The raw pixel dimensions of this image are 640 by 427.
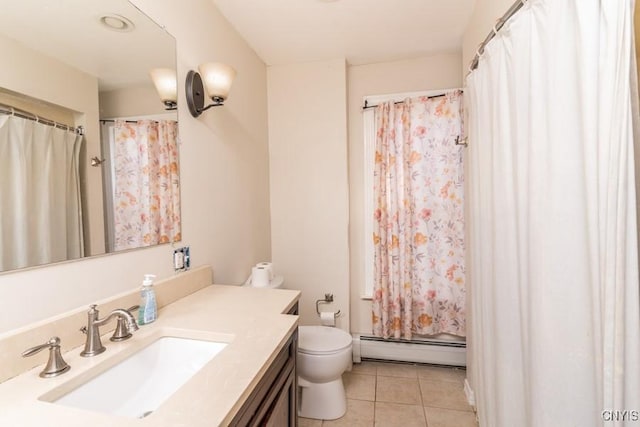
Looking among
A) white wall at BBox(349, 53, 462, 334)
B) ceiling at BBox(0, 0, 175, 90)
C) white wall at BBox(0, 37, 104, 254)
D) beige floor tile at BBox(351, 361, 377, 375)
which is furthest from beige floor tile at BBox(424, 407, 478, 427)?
ceiling at BBox(0, 0, 175, 90)

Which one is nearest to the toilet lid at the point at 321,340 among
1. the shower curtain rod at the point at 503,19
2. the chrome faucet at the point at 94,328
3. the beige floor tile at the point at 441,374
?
the beige floor tile at the point at 441,374

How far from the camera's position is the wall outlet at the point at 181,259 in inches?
53.8

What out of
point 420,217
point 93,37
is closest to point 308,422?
point 420,217

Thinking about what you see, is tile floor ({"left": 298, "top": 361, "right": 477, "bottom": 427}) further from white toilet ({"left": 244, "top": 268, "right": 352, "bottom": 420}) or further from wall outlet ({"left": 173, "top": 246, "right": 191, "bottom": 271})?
wall outlet ({"left": 173, "top": 246, "right": 191, "bottom": 271})

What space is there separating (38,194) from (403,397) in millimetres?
2256

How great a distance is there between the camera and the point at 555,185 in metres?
0.81

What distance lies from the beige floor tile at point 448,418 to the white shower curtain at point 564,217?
65cm

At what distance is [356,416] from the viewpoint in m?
1.83

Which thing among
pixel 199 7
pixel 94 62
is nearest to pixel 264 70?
pixel 199 7

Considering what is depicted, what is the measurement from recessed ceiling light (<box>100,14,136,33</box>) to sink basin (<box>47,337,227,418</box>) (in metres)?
1.18

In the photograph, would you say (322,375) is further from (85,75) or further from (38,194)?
(85,75)

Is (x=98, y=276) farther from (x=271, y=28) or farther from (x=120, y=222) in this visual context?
(x=271, y=28)

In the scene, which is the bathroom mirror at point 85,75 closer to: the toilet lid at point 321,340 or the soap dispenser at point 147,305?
the soap dispenser at point 147,305

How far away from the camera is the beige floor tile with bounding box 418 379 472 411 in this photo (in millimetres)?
1926
